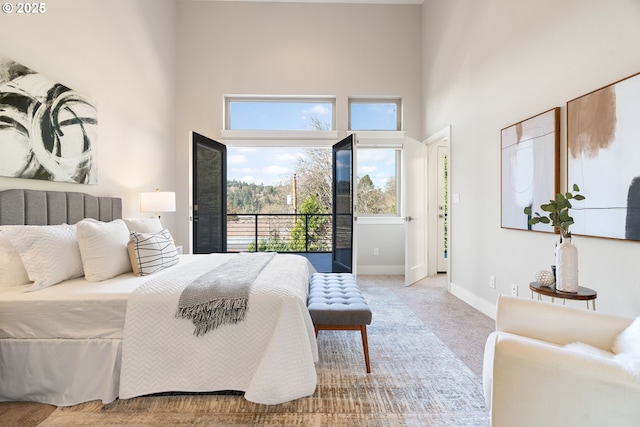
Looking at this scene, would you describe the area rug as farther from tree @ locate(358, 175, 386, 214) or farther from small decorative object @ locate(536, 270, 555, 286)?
tree @ locate(358, 175, 386, 214)

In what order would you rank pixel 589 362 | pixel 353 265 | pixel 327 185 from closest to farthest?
pixel 589 362 → pixel 353 265 → pixel 327 185

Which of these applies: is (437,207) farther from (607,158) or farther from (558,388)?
(558,388)

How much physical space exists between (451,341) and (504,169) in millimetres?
1609

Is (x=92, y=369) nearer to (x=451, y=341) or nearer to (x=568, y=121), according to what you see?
(x=451, y=341)

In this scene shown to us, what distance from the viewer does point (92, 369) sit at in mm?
1881

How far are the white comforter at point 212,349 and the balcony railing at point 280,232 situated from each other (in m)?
5.13

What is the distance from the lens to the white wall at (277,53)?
202 inches

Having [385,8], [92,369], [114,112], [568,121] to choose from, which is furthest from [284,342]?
[385,8]

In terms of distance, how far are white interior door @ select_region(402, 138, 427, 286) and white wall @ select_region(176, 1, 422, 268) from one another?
→ 1.17m

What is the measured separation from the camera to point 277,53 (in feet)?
16.9

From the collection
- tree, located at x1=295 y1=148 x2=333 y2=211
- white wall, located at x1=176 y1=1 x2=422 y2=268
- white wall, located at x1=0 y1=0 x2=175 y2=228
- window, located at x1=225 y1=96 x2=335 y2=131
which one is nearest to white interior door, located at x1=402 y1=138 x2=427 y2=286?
white wall, located at x1=176 y1=1 x2=422 y2=268

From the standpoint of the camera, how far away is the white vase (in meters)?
1.93

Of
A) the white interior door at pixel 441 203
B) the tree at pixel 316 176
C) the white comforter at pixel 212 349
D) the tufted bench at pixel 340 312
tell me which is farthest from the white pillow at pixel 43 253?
the tree at pixel 316 176

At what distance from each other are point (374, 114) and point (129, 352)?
4.68 m
